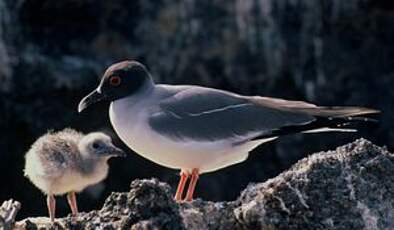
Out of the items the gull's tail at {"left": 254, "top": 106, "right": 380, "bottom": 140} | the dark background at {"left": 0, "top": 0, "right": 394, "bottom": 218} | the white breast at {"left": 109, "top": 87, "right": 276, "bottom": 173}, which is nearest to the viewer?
the white breast at {"left": 109, "top": 87, "right": 276, "bottom": 173}

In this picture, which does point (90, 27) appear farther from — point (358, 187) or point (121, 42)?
point (358, 187)

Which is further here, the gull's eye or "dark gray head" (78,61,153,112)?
the gull's eye

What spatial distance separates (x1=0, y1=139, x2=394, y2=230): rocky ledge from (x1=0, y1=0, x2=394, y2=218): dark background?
20.7 ft

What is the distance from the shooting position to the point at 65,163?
6.87 metres

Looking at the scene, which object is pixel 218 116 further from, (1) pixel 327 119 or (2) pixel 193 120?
(1) pixel 327 119

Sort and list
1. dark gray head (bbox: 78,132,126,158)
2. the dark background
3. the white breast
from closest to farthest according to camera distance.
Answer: the white breast
dark gray head (bbox: 78,132,126,158)
the dark background

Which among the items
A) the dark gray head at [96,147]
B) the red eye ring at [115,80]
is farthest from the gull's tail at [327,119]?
the dark gray head at [96,147]

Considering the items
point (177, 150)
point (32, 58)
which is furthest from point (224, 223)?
point (32, 58)

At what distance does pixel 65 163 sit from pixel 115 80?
556mm

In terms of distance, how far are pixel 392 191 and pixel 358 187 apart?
171mm

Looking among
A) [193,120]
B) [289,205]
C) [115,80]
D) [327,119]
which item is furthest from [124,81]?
[289,205]

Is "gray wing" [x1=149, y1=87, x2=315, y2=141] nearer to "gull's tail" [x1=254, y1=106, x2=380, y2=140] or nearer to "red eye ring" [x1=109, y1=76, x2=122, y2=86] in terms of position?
"gull's tail" [x1=254, y1=106, x2=380, y2=140]

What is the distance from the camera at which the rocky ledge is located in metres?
4.84

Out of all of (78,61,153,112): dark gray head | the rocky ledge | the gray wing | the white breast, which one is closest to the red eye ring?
(78,61,153,112): dark gray head
